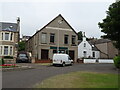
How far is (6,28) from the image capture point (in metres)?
47.0

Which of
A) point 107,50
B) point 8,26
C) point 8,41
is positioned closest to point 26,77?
point 8,41

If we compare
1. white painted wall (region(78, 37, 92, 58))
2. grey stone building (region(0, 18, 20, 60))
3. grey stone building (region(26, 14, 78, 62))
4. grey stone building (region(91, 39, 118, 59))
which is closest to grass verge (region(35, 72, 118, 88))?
grey stone building (region(0, 18, 20, 60))

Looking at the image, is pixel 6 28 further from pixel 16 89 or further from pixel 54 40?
pixel 16 89

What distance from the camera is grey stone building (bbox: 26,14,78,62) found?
1953 inches

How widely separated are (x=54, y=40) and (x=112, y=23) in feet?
90.4

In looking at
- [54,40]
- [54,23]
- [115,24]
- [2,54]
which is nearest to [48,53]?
[54,40]

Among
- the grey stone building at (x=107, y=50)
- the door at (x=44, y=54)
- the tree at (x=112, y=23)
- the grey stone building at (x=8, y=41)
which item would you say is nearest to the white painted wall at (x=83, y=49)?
the grey stone building at (x=107, y=50)

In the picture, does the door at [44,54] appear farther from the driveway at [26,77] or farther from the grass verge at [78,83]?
the grass verge at [78,83]

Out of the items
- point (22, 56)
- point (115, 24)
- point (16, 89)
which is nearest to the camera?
point (16, 89)

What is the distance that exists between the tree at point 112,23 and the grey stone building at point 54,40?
933 inches

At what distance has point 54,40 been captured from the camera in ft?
168

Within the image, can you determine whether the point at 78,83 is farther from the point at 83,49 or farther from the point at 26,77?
the point at 83,49

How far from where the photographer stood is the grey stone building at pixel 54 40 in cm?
4959

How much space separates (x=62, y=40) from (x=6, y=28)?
1297 centimetres
